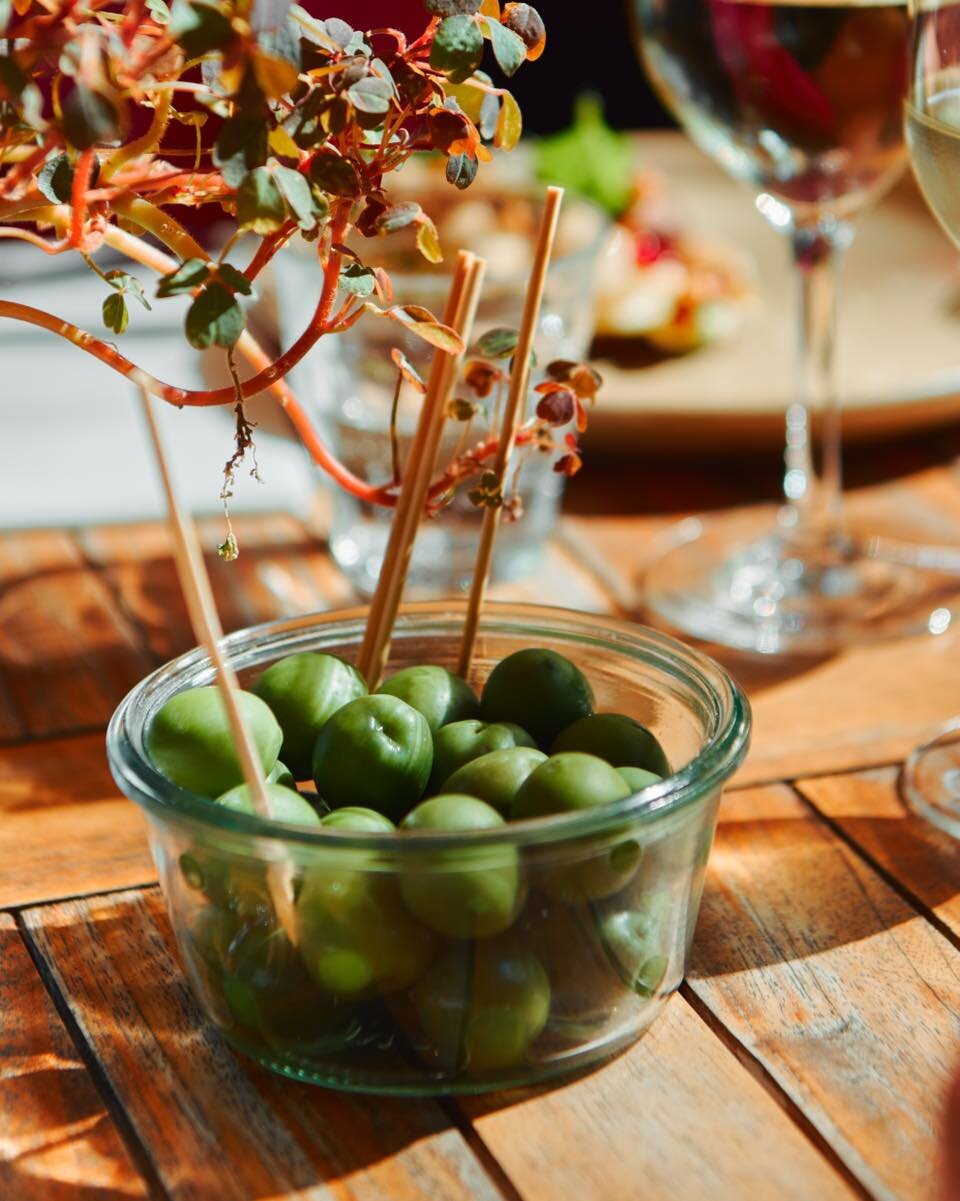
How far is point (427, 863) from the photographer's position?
369 mm

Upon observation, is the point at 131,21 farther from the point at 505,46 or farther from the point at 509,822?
the point at 509,822

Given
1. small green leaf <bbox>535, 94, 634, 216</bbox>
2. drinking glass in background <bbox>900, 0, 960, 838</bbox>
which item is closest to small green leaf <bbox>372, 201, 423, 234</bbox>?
drinking glass in background <bbox>900, 0, 960, 838</bbox>

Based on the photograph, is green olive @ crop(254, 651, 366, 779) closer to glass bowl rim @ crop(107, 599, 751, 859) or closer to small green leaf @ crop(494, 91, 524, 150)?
glass bowl rim @ crop(107, 599, 751, 859)

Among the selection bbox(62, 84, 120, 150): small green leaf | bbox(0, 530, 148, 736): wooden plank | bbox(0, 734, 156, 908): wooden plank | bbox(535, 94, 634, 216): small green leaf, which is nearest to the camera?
bbox(62, 84, 120, 150): small green leaf

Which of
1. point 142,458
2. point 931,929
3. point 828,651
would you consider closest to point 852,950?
point 931,929

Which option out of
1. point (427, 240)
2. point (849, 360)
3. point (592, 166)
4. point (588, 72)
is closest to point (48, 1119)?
point (427, 240)

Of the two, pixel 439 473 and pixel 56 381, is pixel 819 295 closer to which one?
pixel 439 473

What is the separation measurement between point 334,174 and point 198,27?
0.07 m

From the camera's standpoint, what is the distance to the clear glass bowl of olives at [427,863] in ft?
1.24

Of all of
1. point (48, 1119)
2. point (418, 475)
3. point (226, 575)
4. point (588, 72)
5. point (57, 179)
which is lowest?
point (588, 72)

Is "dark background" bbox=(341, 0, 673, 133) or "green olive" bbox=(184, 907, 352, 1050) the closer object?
"green olive" bbox=(184, 907, 352, 1050)

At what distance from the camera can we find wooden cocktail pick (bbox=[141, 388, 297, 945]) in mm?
365

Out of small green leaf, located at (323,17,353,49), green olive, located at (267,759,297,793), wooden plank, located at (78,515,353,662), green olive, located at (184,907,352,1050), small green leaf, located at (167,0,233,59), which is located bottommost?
wooden plank, located at (78,515,353,662)

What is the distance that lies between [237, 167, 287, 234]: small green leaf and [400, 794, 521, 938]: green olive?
0.48ft
